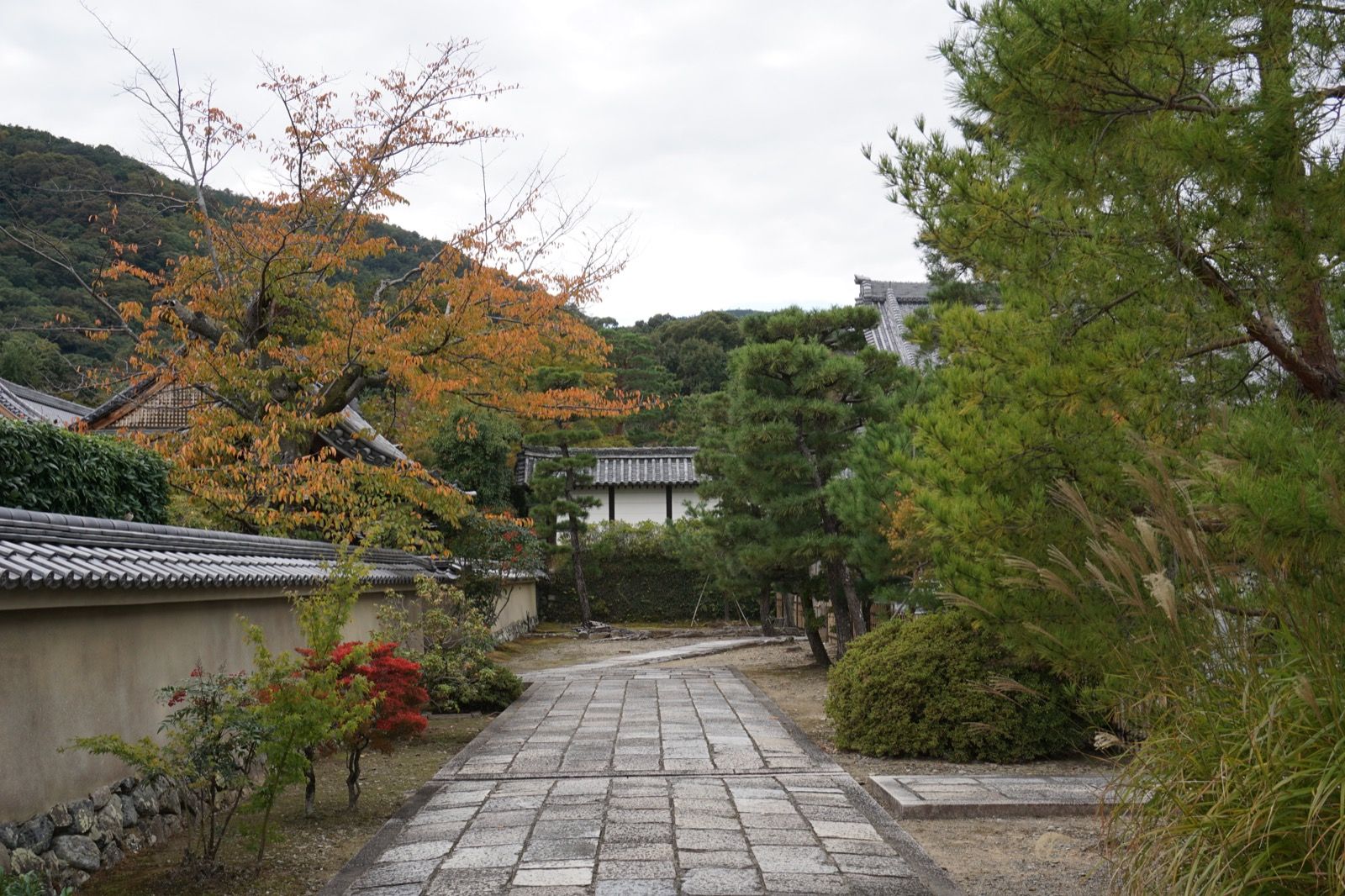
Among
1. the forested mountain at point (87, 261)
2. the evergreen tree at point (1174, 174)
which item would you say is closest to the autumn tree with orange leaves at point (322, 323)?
the forested mountain at point (87, 261)

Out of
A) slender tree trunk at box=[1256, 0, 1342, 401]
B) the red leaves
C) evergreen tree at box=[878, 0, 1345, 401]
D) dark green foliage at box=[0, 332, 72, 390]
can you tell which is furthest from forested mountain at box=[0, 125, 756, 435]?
slender tree trunk at box=[1256, 0, 1342, 401]

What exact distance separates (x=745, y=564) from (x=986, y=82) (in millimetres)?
8930

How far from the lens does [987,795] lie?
594cm

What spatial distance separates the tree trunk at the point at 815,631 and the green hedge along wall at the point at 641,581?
31.8 feet

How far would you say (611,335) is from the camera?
105 feet

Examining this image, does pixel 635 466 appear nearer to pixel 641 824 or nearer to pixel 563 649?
pixel 563 649

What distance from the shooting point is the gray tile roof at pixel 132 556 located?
4.49 metres

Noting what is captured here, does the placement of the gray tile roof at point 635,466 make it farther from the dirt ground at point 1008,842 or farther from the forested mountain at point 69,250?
the dirt ground at point 1008,842

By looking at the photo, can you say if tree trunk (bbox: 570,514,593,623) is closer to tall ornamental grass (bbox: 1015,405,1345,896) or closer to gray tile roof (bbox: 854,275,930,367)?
gray tile roof (bbox: 854,275,930,367)

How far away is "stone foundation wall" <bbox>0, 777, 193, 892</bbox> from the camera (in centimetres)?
420

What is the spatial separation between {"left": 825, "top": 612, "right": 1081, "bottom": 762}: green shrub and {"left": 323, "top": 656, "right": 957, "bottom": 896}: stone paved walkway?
57 centimetres

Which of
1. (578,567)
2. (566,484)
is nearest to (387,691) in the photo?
(566,484)

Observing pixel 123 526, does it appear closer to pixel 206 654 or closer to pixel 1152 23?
pixel 206 654

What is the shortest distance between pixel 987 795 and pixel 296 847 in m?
3.65
